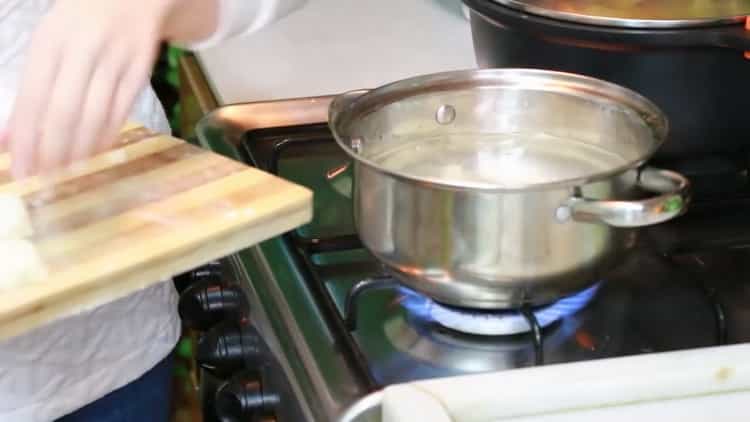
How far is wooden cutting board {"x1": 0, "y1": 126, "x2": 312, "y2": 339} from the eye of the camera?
529 millimetres

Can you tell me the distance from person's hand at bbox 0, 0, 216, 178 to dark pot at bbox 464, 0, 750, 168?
0.99 ft

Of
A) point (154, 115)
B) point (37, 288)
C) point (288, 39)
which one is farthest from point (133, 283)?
point (288, 39)

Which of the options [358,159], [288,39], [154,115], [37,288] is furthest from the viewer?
[288,39]

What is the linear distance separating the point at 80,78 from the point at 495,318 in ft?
0.94

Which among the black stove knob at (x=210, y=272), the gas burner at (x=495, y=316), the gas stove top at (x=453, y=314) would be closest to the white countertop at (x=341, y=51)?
the black stove knob at (x=210, y=272)

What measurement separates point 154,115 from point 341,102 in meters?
0.22

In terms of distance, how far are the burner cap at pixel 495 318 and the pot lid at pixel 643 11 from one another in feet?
0.65

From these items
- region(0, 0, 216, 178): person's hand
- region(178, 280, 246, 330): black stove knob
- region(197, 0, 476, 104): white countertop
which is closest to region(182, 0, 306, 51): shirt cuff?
region(0, 0, 216, 178): person's hand

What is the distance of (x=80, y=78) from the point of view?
57 centimetres

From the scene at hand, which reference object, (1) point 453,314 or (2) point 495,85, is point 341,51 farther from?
(1) point 453,314

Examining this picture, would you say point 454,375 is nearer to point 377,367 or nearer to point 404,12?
point 377,367

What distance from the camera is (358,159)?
0.62m

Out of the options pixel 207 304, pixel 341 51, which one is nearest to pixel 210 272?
pixel 207 304

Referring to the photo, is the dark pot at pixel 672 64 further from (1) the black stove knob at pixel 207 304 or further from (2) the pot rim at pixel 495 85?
(1) the black stove knob at pixel 207 304
